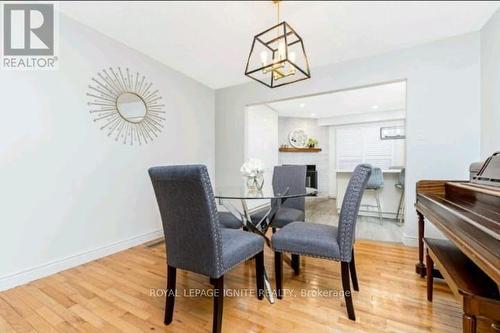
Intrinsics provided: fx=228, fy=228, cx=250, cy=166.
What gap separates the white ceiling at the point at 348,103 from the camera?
13.8ft

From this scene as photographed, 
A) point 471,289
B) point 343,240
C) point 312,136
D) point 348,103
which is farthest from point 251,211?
point 312,136

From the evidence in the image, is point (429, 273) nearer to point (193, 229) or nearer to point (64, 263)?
point (193, 229)

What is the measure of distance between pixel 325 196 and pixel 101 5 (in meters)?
6.18

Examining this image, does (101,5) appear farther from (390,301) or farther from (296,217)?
(390,301)

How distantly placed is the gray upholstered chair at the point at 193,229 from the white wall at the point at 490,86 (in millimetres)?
2538

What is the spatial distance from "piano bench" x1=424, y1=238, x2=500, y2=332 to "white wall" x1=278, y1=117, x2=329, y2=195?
17.8 ft

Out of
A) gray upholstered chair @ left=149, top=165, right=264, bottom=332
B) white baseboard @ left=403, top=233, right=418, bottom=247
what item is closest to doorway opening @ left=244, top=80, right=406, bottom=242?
white baseboard @ left=403, top=233, right=418, bottom=247

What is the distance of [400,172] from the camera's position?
369 cm

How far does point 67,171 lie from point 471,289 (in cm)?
295

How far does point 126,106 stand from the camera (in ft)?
8.71

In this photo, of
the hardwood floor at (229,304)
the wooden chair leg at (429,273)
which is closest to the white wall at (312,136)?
the hardwood floor at (229,304)

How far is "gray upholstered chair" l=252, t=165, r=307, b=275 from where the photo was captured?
2260 millimetres
